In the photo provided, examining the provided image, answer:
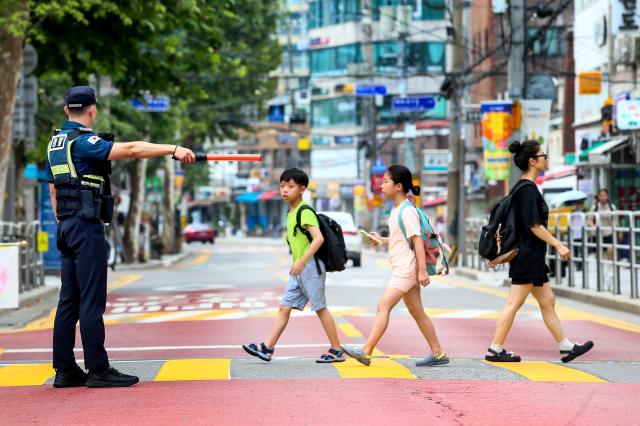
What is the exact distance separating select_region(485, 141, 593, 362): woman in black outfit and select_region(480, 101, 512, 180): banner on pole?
1772 centimetres

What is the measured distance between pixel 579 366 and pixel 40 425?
5046 millimetres

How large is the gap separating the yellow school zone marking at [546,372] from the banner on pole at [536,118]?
729 inches

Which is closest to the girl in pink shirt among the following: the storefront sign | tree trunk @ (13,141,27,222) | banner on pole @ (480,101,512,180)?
banner on pole @ (480,101,512,180)

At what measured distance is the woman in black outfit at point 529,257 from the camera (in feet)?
39.8

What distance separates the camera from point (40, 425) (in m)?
8.25

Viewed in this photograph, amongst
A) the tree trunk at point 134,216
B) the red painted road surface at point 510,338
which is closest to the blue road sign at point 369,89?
the tree trunk at point 134,216

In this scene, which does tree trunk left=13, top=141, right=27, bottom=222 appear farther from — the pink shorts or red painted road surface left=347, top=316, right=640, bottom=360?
the pink shorts

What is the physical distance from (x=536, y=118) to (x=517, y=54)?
1337mm

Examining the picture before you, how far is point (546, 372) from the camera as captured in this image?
11.2 meters

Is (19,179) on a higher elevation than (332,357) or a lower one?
higher

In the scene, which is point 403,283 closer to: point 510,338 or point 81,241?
point 81,241

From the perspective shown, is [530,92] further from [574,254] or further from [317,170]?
[317,170]

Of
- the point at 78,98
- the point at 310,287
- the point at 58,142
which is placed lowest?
the point at 310,287

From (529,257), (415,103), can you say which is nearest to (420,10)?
(415,103)
